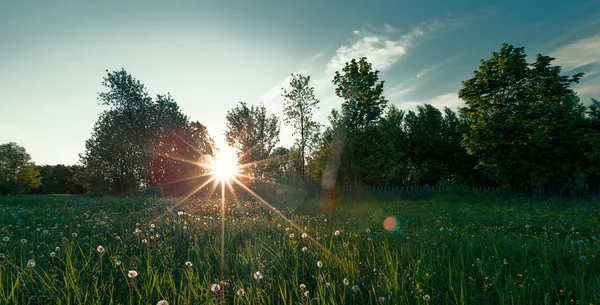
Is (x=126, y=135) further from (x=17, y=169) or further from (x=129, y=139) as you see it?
(x=17, y=169)

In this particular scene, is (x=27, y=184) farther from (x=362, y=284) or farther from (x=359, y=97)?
(x=362, y=284)

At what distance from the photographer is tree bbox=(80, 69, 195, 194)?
31.1m

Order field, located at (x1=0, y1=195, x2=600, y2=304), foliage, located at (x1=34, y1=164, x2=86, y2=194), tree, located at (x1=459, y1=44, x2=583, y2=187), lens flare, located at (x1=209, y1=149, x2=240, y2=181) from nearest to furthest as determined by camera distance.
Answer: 1. field, located at (x1=0, y1=195, x2=600, y2=304)
2. tree, located at (x1=459, y1=44, x2=583, y2=187)
3. lens flare, located at (x1=209, y1=149, x2=240, y2=181)
4. foliage, located at (x1=34, y1=164, x2=86, y2=194)

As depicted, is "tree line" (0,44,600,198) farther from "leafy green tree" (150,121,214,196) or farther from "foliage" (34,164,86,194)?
"foliage" (34,164,86,194)

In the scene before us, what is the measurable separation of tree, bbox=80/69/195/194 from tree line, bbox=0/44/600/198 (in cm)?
11

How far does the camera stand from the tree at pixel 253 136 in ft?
128

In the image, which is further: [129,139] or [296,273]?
[129,139]

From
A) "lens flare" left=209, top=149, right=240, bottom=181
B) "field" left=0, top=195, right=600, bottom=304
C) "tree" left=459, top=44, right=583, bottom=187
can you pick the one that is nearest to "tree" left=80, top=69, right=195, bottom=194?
"lens flare" left=209, top=149, right=240, bottom=181

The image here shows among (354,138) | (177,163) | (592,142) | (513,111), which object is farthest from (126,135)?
(592,142)

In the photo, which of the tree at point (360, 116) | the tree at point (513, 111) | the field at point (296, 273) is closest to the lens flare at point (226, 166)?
the tree at point (360, 116)

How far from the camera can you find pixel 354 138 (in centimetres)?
2889

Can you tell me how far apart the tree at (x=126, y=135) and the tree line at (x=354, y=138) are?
11cm

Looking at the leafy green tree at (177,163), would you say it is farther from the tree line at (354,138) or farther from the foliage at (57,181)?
the foliage at (57,181)

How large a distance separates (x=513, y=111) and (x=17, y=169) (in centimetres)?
8388
